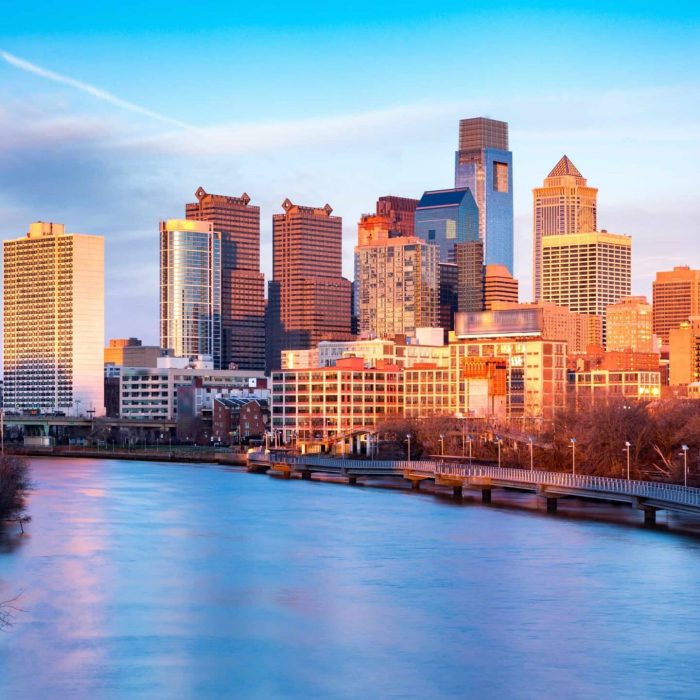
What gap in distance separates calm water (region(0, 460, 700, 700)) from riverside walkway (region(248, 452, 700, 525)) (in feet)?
8.25

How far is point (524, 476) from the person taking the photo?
103375 mm

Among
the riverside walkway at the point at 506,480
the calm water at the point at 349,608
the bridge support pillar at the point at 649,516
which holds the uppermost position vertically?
the riverside walkway at the point at 506,480

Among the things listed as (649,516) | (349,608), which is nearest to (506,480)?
(649,516)

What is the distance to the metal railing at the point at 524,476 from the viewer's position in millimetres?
82812

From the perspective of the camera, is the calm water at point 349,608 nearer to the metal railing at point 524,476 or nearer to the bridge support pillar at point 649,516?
the bridge support pillar at point 649,516

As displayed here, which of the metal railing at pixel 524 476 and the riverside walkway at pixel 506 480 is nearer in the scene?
the metal railing at pixel 524 476

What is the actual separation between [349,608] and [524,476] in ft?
159

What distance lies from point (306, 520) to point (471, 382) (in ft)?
343

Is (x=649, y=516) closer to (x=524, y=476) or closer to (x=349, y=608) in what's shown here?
(x=524, y=476)

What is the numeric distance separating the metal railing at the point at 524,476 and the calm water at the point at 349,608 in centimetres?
274

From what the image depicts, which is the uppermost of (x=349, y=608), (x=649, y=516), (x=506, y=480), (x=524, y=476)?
(x=524, y=476)

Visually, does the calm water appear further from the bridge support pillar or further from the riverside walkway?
the riverside walkway

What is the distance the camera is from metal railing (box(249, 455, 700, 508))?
3260 inches

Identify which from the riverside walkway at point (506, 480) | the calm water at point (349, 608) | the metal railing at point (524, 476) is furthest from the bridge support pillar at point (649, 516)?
the calm water at point (349, 608)
